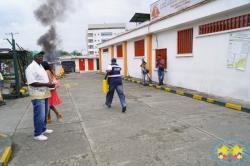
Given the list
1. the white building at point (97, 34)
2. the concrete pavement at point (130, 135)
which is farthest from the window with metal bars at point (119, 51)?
the white building at point (97, 34)

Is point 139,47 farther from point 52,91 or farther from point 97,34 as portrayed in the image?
point 97,34

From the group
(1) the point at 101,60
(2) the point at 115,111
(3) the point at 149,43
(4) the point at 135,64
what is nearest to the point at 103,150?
(2) the point at 115,111

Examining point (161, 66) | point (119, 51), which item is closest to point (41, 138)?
point (161, 66)

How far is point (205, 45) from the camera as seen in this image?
8.94m

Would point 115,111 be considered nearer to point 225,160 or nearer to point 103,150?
point 103,150

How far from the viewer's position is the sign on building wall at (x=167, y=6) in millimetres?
9844

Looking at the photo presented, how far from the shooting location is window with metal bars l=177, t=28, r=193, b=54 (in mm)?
9969

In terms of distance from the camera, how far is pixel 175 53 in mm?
11234

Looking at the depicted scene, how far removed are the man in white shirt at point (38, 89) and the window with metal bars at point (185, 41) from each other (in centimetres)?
749

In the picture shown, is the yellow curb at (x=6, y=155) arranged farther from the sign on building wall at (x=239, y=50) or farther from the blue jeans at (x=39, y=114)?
the sign on building wall at (x=239, y=50)

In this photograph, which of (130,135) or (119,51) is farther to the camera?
(119,51)

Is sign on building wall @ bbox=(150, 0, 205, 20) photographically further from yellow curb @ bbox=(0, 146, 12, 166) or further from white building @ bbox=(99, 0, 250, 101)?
yellow curb @ bbox=(0, 146, 12, 166)

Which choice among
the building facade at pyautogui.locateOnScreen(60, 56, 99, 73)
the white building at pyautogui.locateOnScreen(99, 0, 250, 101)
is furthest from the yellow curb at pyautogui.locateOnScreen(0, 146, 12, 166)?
the building facade at pyautogui.locateOnScreen(60, 56, 99, 73)

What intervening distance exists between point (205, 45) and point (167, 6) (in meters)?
3.82
